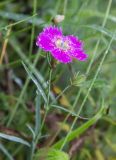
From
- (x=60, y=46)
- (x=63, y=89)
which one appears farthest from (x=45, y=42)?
(x=63, y=89)

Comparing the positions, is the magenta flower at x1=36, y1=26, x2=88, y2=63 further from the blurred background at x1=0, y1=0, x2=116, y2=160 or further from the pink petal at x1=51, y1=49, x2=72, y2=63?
the blurred background at x1=0, y1=0, x2=116, y2=160

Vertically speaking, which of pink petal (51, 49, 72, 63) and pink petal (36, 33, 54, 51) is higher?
pink petal (36, 33, 54, 51)

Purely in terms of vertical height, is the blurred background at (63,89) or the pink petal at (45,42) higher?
the pink petal at (45,42)

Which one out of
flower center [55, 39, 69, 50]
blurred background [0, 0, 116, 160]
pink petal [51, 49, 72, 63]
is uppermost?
flower center [55, 39, 69, 50]

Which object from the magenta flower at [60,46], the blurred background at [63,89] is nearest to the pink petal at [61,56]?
the magenta flower at [60,46]

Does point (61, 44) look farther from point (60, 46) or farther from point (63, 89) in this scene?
point (63, 89)

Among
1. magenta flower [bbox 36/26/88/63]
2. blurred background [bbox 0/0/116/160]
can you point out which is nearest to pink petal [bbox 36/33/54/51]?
magenta flower [bbox 36/26/88/63]

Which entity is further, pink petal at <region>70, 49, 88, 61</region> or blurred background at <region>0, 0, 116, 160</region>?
blurred background at <region>0, 0, 116, 160</region>

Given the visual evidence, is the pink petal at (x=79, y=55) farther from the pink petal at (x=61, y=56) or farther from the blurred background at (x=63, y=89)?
the blurred background at (x=63, y=89)
